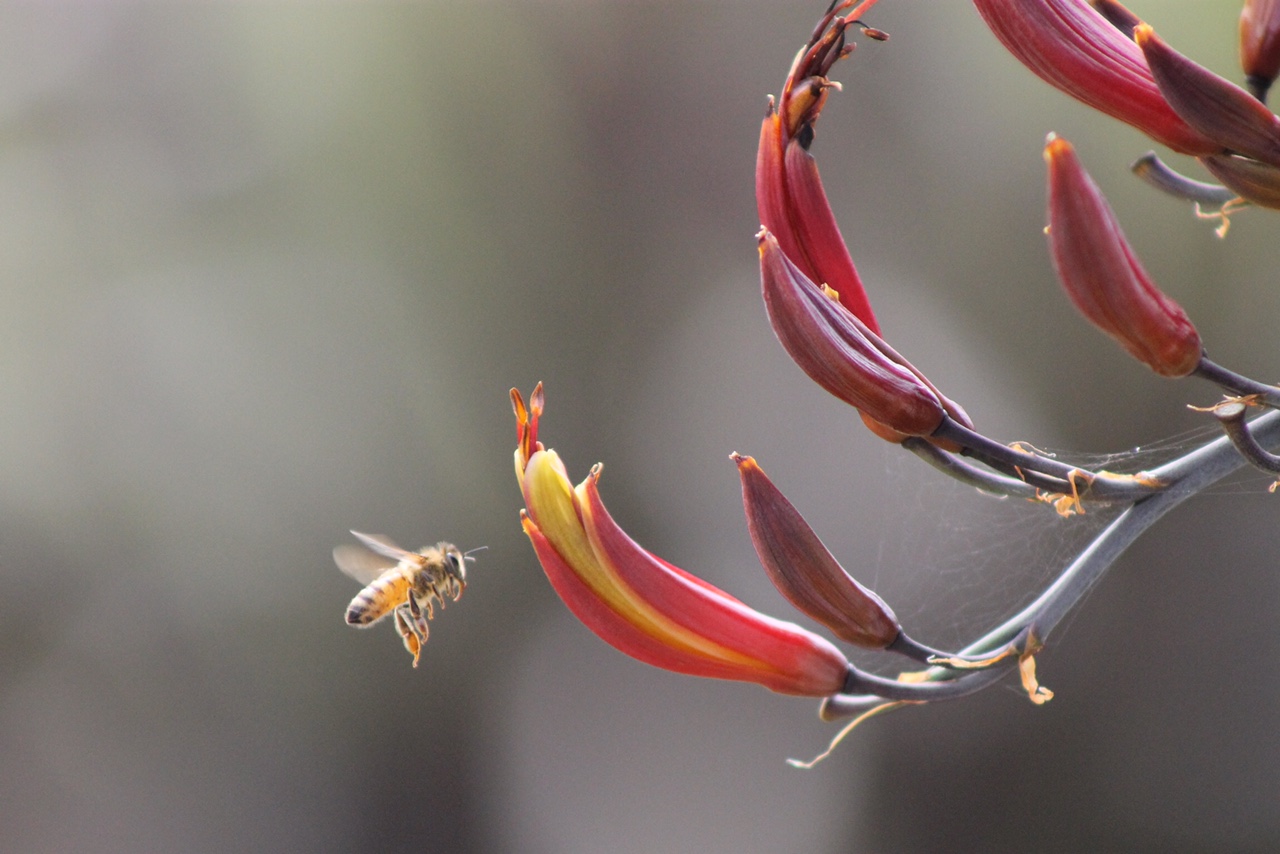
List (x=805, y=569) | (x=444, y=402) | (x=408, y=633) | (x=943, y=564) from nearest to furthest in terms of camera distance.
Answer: (x=805, y=569) → (x=408, y=633) → (x=943, y=564) → (x=444, y=402)

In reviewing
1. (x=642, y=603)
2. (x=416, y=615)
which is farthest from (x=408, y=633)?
(x=642, y=603)

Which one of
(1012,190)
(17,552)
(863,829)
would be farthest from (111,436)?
(1012,190)

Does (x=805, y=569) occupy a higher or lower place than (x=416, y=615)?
higher

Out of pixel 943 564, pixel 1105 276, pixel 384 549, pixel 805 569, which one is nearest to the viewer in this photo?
pixel 1105 276

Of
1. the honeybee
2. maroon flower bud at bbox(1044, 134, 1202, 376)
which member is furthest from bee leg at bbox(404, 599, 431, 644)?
maroon flower bud at bbox(1044, 134, 1202, 376)

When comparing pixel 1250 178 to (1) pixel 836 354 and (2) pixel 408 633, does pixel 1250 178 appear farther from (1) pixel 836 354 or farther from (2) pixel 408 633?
(2) pixel 408 633

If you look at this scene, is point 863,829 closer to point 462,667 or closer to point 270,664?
point 462,667
